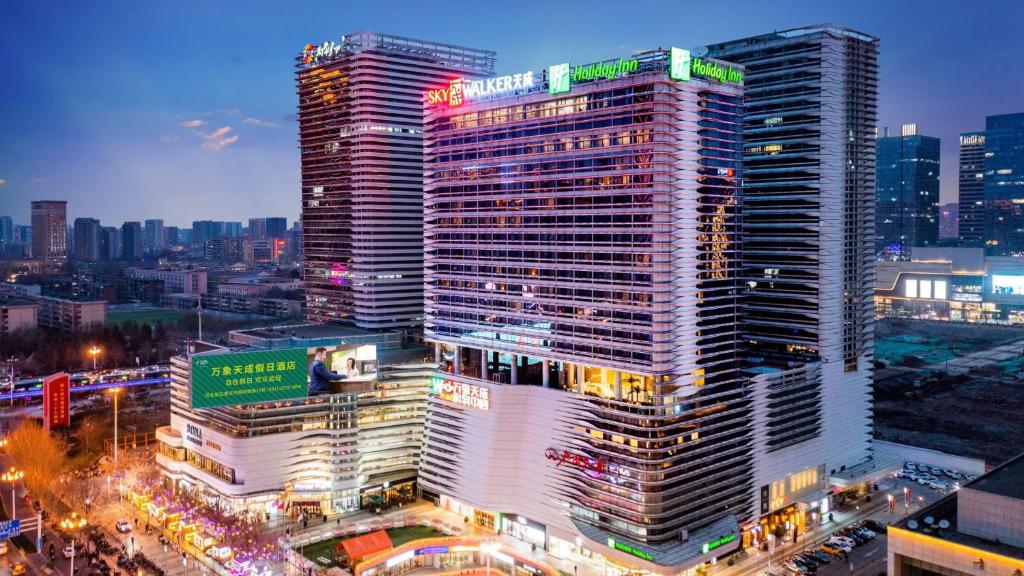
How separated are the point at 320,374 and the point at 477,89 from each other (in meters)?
44.0

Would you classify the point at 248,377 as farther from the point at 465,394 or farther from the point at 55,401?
the point at 55,401

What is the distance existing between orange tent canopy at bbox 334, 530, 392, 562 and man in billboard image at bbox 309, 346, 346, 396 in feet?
83.0

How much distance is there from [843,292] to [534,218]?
47.8 metres

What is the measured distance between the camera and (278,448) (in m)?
103

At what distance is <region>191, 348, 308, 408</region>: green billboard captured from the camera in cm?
9600

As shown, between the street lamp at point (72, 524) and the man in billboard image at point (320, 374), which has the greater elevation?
the man in billboard image at point (320, 374)

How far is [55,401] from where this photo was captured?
137 metres

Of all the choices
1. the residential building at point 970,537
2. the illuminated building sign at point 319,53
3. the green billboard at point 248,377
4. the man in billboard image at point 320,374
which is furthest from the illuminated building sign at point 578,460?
the illuminated building sign at point 319,53

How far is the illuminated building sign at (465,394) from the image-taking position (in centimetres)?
9875

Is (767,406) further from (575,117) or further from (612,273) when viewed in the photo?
(575,117)

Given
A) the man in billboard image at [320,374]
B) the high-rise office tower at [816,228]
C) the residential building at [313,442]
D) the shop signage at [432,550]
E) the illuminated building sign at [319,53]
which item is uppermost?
the illuminated building sign at [319,53]

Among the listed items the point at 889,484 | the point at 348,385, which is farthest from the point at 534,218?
the point at 889,484

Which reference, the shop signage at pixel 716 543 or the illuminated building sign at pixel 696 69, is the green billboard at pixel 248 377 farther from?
the illuminated building sign at pixel 696 69

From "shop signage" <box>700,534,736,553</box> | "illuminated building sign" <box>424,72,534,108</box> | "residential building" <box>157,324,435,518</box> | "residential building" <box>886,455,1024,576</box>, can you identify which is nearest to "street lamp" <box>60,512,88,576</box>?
"residential building" <box>157,324,435,518</box>
